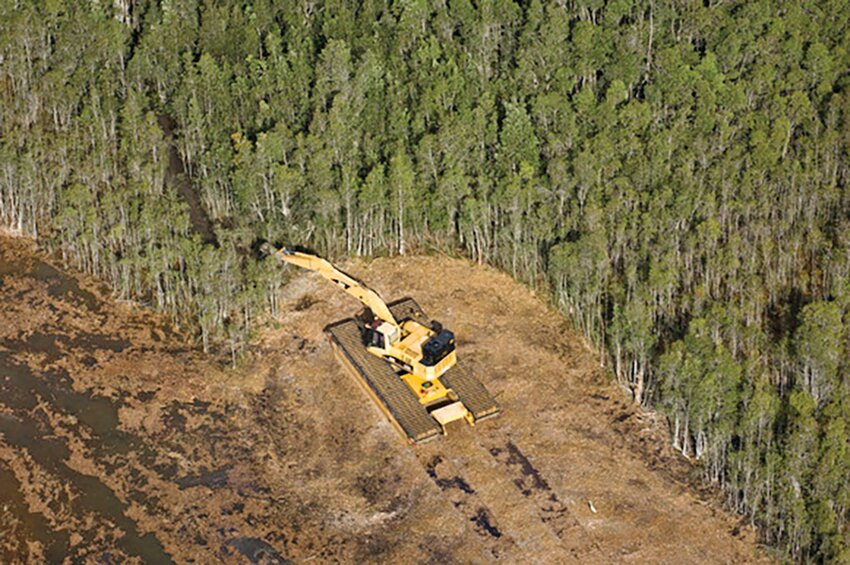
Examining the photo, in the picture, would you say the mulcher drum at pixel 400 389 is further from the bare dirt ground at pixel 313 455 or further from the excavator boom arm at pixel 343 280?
the excavator boom arm at pixel 343 280

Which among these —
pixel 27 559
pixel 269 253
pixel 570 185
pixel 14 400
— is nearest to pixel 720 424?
pixel 570 185

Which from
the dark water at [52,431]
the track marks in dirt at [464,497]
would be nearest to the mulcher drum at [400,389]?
the track marks in dirt at [464,497]

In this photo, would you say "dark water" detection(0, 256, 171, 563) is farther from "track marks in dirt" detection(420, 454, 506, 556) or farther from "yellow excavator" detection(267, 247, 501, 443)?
"track marks in dirt" detection(420, 454, 506, 556)

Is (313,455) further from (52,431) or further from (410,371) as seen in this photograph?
(52,431)

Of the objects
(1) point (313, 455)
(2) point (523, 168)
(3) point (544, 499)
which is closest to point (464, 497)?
(3) point (544, 499)

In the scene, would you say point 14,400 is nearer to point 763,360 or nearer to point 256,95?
point 256,95

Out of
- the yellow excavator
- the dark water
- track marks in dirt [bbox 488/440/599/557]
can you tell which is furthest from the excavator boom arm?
the dark water
